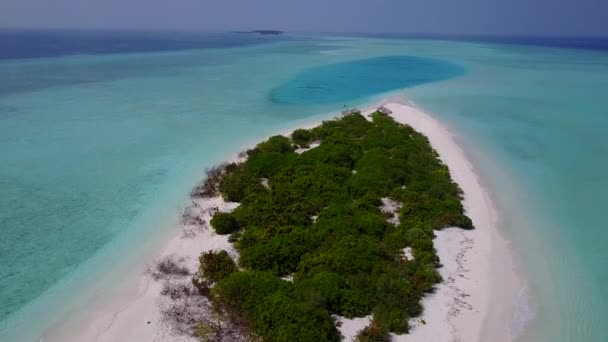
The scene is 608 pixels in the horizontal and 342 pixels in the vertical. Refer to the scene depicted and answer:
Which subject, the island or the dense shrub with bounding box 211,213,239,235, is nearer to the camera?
Result: the island

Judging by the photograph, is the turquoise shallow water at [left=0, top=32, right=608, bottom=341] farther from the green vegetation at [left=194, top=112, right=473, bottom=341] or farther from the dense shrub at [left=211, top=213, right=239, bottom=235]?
the green vegetation at [left=194, top=112, right=473, bottom=341]

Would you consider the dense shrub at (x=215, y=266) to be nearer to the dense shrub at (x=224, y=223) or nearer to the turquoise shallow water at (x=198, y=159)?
the dense shrub at (x=224, y=223)

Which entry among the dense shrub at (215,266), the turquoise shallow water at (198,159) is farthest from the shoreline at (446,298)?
the turquoise shallow water at (198,159)

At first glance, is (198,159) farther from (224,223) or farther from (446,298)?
(446,298)

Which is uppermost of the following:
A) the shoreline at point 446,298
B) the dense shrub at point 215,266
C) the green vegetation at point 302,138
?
the green vegetation at point 302,138

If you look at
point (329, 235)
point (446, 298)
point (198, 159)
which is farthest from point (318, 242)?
point (198, 159)

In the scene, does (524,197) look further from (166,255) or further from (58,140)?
(58,140)

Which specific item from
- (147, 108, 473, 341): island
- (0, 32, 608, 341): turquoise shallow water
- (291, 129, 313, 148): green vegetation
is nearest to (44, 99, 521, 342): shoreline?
(147, 108, 473, 341): island
